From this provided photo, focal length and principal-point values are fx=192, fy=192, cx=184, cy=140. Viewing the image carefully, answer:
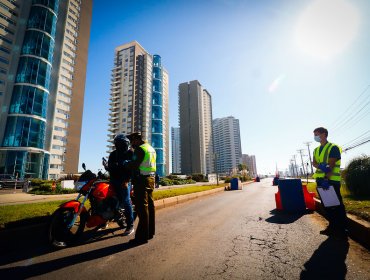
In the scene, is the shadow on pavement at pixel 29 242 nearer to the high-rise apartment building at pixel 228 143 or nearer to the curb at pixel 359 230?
the curb at pixel 359 230

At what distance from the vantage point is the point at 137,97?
4045 inches

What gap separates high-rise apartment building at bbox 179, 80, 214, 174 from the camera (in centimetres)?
12769

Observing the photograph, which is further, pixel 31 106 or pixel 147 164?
pixel 31 106

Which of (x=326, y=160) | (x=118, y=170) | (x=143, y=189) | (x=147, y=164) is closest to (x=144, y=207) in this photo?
(x=143, y=189)

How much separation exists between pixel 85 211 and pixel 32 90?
160 feet

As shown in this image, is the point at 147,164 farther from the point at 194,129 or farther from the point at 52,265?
the point at 194,129

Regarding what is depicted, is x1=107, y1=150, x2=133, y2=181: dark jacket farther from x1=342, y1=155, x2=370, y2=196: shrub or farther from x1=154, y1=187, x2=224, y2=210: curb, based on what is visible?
x1=342, y1=155, x2=370, y2=196: shrub

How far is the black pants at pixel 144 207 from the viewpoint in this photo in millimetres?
3452

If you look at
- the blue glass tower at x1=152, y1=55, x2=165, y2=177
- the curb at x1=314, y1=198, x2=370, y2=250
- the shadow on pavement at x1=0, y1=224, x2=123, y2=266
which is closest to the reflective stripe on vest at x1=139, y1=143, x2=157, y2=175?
the shadow on pavement at x1=0, y1=224, x2=123, y2=266

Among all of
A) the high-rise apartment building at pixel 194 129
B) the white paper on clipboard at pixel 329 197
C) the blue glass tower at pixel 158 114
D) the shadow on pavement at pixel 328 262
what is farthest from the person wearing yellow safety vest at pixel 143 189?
the high-rise apartment building at pixel 194 129

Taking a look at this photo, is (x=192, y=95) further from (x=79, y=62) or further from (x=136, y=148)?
(x=136, y=148)

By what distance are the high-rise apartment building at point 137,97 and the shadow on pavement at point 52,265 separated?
94.5 meters

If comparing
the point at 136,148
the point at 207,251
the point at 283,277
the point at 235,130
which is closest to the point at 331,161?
the point at 283,277

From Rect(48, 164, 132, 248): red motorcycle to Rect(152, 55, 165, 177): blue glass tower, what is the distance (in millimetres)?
93102
